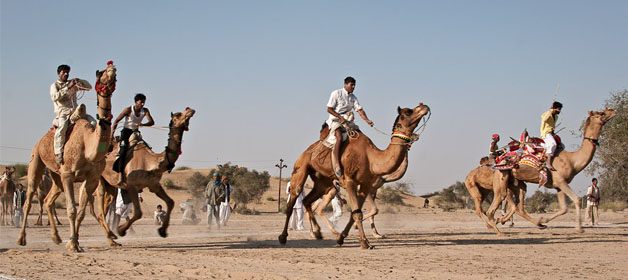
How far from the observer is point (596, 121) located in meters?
17.0

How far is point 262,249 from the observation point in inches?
511

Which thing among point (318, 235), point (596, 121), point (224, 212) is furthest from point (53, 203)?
point (596, 121)

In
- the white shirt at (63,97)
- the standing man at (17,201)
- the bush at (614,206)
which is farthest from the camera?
the bush at (614,206)

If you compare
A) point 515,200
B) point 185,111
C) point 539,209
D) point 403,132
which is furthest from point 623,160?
point 185,111

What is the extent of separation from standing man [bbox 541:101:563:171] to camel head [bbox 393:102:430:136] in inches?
257

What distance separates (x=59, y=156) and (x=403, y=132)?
6.37 meters

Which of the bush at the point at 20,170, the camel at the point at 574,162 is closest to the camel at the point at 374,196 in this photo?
the camel at the point at 574,162

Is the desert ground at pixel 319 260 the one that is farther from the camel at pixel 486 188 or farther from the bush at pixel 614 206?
the bush at pixel 614 206

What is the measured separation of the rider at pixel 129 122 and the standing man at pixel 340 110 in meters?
3.77

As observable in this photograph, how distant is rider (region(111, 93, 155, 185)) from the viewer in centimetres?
1341

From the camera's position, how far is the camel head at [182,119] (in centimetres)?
1298

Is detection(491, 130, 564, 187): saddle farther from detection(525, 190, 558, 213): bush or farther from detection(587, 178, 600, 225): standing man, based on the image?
detection(525, 190, 558, 213): bush

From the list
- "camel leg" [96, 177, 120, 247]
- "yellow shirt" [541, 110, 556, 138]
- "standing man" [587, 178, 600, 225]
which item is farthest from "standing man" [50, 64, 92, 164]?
"standing man" [587, 178, 600, 225]

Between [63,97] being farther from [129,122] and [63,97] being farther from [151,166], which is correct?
[151,166]
